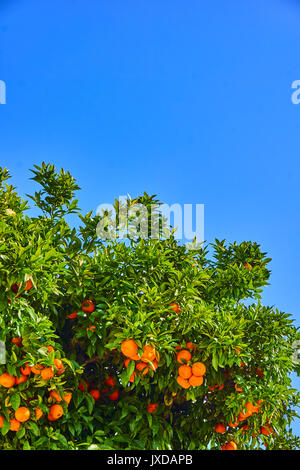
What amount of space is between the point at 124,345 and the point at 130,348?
5cm

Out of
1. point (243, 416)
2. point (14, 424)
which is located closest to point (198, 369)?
point (243, 416)

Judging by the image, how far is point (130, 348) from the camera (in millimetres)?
3422

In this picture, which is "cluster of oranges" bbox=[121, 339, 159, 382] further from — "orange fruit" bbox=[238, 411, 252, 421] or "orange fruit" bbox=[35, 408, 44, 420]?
"orange fruit" bbox=[238, 411, 252, 421]

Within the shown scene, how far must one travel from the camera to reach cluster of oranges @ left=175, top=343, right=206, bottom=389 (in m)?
3.71

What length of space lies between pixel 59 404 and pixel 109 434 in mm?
670

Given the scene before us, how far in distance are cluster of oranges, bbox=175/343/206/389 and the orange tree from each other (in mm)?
11

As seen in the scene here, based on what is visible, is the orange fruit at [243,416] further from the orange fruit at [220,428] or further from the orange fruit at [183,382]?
the orange fruit at [183,382]

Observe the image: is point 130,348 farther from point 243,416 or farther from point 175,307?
point 243,416

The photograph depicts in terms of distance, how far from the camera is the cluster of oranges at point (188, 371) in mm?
3713

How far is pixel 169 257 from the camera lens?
182 inches

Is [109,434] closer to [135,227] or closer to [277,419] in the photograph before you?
[277,419]

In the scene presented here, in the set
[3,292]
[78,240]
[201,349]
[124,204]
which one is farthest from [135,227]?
[3,292]

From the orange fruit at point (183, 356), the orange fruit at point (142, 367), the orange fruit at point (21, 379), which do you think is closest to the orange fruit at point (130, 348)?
the orange fruit at point (142, 367)

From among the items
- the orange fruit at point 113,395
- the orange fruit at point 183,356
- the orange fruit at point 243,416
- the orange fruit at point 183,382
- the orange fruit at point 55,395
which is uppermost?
Answer: the orange fruit at point 183,356
